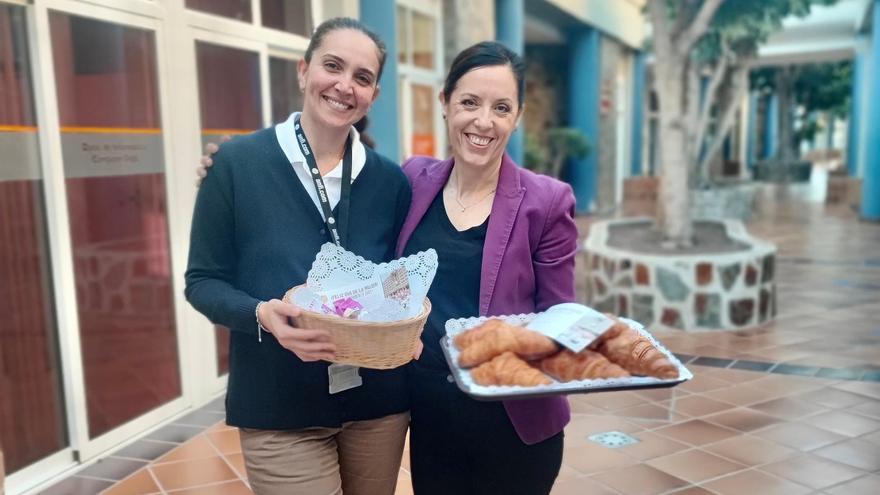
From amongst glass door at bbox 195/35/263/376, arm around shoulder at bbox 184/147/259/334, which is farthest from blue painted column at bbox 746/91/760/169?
arm around shoulder at bbox 184/147/259/334

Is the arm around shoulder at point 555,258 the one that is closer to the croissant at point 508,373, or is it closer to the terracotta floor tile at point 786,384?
the croissant at point 508,373

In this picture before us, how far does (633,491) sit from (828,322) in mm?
3805

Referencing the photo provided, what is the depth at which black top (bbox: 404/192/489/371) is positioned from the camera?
1782 mm

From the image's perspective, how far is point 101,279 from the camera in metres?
3.85

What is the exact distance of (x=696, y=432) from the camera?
155 inches

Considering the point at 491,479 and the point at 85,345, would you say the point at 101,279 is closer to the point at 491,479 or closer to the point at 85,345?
the point at 85,345

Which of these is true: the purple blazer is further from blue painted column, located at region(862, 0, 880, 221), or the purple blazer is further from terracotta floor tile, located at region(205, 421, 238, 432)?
blue painted column, located at region(862, 0, 880, 221)

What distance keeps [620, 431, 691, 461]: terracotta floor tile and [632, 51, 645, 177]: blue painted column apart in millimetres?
14823

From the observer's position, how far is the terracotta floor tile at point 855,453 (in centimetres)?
348

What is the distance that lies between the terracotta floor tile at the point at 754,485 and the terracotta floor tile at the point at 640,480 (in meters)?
0.15

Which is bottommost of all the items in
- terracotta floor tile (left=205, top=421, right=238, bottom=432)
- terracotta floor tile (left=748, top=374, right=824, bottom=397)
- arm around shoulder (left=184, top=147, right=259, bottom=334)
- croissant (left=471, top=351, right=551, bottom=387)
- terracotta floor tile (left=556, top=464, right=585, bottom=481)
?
terracotta floor tile (left=556, top=464, right=585, bottom=481)

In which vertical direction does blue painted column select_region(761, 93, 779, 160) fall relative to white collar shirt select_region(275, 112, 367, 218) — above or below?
above

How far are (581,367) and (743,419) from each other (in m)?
3.07

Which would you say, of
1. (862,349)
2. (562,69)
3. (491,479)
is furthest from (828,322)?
(562,69)
